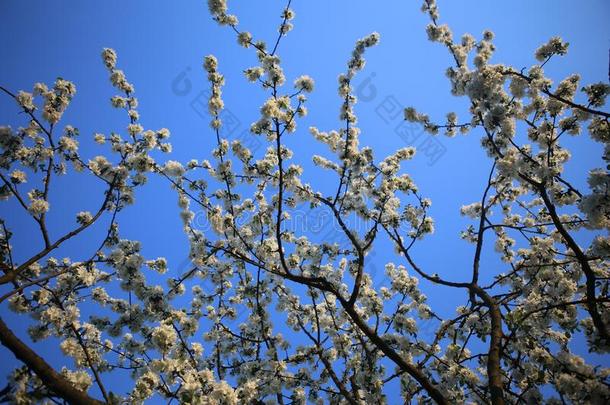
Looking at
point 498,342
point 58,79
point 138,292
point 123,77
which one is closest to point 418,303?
point 498,342

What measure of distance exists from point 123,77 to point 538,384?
12.3 metres

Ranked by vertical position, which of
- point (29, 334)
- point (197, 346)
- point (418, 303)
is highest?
point (418, 303)

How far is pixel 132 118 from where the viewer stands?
8.67m

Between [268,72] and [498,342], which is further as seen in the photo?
[268,72]

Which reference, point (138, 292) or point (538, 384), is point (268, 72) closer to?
point (138, 292)

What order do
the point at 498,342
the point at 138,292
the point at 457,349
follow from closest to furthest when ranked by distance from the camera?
the point at 498,342, the point at 138,292, the point at 457,349

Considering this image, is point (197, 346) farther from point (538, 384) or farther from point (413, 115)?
point (413, 115)

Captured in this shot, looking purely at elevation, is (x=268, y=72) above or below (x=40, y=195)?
above

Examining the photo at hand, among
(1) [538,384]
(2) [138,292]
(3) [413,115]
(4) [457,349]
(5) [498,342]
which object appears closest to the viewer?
(5) [498,342]

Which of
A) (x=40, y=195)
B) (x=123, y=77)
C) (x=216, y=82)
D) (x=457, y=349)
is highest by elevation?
(x=123, y=77)

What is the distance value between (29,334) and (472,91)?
10.5 metres

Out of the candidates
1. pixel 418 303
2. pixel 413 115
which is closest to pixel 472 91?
pixel 413 115

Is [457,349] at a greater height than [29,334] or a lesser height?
greater

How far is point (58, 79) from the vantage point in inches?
309
